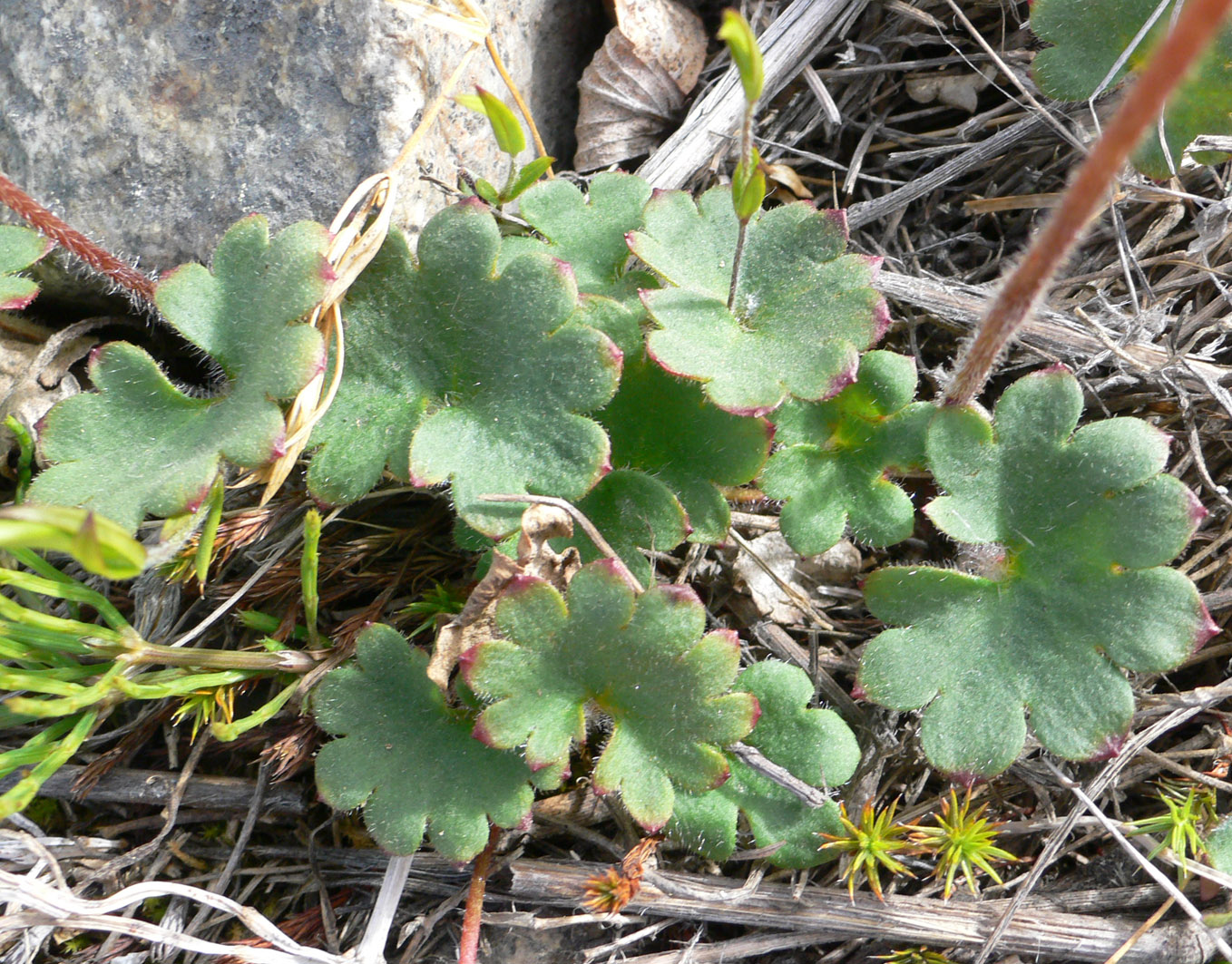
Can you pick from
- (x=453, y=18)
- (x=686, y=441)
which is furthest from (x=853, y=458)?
(x=453, y=18)

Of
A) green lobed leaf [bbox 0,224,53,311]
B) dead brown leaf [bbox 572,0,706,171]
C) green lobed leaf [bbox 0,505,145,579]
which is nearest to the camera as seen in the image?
green lobed leaf [bbox 0,505,145,579]

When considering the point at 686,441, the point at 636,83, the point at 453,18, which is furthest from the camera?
the point at 636,83

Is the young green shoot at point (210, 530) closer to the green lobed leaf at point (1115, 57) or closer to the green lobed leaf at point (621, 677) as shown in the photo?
the green lobed leaf at point (621, 677)

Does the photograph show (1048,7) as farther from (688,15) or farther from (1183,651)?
(1183,651)

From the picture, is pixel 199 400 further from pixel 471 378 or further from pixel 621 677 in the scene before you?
pixel 621 677

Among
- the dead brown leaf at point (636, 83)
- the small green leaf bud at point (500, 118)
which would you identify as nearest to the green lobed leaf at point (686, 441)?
the small green leaf bud at point (500, 118)

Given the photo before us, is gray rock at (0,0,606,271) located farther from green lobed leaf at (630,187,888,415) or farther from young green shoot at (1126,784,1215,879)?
young green shoot at (1126,784,1215,879)

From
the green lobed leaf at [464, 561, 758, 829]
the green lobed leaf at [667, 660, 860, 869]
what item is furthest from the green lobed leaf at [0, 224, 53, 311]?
the green lobed leaf at [667, 660, 860, 869]

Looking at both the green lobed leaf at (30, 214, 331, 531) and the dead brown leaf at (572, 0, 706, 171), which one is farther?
the dead brown leaf at (572, 0, 706, 171)
